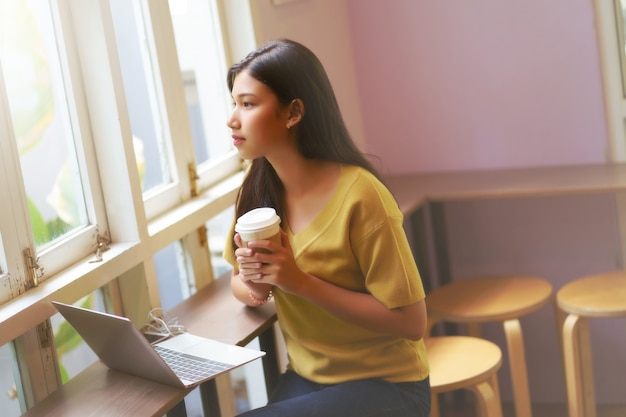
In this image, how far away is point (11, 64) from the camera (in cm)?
199

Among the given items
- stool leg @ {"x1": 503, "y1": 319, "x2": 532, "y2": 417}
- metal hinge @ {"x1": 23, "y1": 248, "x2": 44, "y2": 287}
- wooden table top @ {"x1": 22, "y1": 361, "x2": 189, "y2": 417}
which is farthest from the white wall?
wooden table top @ {"x1": 22, "y1": 361, "x2": 189, "y2": 417}

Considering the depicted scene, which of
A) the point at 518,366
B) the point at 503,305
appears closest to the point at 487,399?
the point at 518,366

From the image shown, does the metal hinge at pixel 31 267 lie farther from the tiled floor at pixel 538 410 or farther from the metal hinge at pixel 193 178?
the tiled floor at pixel 538 410

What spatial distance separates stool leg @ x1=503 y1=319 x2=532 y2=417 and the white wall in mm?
678

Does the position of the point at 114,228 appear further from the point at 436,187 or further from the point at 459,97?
the point at 459,97

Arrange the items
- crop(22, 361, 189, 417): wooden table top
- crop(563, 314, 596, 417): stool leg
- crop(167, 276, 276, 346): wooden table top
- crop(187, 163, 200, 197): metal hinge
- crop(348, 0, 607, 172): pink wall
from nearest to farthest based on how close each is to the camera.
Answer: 1. crop(22, 361, 189, 417): wooden table top
2. crop(167, 276, 276, 346): wooden table top
3. crop(187, 163, 200, 197): metal hinge
4. crop(563, 314, 596, 417): stool leg
5. crop(348, 0, 607, 172): pink wall

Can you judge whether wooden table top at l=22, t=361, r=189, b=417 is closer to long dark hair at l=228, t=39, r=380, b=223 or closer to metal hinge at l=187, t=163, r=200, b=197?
long dark hair at l=228, t=39, r=380, b=223

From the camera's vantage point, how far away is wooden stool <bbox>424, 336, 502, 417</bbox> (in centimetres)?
240

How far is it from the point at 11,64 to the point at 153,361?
72cm

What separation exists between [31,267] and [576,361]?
1.61 m

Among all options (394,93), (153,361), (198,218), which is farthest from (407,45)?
(153,361)

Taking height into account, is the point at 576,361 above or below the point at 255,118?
below

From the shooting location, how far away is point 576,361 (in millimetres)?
2758

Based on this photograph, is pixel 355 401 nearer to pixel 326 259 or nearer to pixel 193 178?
pixel 326 259
